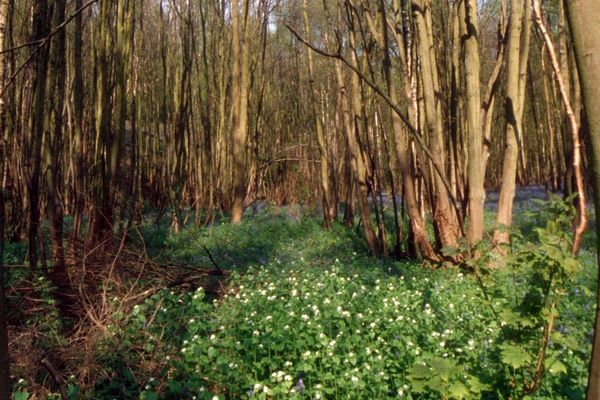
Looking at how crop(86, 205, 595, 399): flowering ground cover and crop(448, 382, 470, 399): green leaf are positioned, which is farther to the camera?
crop(86, 205, 595, 399): flowering ground cover

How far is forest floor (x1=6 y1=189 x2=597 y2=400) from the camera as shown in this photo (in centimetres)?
232

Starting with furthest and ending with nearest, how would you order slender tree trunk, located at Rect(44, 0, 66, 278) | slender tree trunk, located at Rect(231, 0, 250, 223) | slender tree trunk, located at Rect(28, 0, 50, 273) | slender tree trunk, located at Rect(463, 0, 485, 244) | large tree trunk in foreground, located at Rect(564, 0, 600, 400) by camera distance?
slender tree trunk, located at Rect(231, 0, 250, 223) → slender tree trunk, located at Rect(463, 0, 485, 244) → slender tree trunk, located at Rect(44, 0, 66, 278) → slender tree trunk, located at Rect(28, 0, 50, 273) → large tree trunk in foreground, located at Rect(564, 0, 600, 400)

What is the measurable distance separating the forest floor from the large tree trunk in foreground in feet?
1.59

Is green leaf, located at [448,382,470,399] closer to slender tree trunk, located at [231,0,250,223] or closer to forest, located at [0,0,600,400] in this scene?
forest, located at [0,0,600,400]

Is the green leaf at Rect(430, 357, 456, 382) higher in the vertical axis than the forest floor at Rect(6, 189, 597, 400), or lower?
higher

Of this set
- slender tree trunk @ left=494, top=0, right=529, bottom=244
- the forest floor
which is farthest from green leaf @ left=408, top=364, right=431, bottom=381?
slender tree trunk @ left=494, top=0, right=529, bottom=244

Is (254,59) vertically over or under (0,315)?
over

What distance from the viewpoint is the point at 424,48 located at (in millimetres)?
6398

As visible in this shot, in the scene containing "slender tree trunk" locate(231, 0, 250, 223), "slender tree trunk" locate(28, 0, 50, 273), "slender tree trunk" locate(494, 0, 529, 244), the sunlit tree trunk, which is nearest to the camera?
"slender tree trunk" locate(28, 0, 50, 273)

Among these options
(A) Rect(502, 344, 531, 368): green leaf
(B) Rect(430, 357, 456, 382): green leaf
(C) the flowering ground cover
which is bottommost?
(C) the flowering ground cover

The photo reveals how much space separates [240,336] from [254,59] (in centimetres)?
1137

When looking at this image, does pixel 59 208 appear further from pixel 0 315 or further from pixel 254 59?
pixel 254 59

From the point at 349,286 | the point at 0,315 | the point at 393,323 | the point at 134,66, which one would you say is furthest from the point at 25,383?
the point at 134,66

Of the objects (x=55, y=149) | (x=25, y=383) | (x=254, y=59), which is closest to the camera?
(x=25, y=383)
